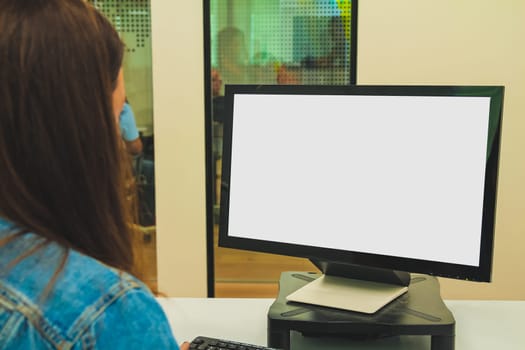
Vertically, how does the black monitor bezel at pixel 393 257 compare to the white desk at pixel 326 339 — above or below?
above

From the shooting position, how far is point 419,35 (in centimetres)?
285

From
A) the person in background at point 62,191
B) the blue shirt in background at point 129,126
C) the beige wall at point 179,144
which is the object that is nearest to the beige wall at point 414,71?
the beige wall at point 179,144

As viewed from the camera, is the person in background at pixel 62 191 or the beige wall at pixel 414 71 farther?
the beige wall at pixel 414 71

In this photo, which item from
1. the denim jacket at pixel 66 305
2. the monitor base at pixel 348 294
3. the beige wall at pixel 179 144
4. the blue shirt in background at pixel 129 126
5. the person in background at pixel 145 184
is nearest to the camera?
the denim jacket at pixel 66 305

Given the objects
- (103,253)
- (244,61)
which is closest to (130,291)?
(103,253)

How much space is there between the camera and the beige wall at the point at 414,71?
2.83m

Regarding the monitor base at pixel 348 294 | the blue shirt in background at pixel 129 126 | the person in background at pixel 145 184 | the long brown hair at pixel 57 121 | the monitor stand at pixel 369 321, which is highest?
the long brown hair at pixel 57 121

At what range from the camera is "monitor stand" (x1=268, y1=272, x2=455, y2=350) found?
1.10 meters

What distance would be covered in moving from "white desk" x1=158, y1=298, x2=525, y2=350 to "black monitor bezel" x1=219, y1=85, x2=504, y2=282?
0.16 m

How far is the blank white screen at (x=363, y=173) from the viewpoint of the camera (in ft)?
3.61

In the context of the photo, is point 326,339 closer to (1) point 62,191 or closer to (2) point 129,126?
(1) point 62,191

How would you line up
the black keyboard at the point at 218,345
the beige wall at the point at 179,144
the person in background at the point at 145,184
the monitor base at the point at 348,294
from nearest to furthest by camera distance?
1. the black keyboard at the point at 218,345
2. the monitor base at the point at 348,294
3. the beige wall at the point at 179,144
4. the person in background at the point at 145,184

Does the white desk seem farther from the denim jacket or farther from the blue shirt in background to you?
the blue shirt in background

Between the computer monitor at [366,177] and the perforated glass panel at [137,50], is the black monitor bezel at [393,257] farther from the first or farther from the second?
the perforated glass panel at [137,50]
